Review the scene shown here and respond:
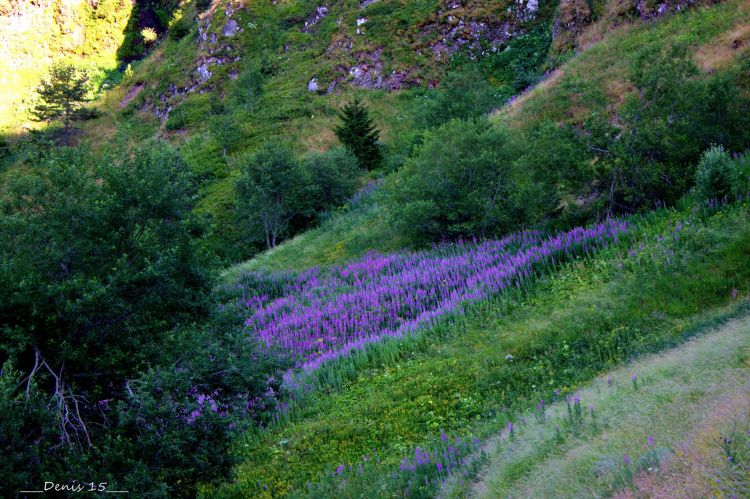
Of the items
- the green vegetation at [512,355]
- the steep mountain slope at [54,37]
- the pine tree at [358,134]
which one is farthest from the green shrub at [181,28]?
the green vegetation at [512,355]

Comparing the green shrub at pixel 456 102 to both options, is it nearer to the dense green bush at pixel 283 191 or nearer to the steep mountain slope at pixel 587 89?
the steep mountain slope at pixel 587 89

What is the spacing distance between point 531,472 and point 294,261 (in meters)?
19.8

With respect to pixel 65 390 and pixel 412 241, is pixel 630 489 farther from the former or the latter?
pixel 412 241

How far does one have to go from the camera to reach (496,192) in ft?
61.5

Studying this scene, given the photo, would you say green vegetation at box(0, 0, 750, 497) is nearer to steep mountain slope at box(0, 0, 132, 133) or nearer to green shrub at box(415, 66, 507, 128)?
green shrub at box(415, 66, 507, 128)

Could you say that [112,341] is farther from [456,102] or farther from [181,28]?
[181,28]

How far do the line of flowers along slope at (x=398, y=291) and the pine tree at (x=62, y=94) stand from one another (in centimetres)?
5068

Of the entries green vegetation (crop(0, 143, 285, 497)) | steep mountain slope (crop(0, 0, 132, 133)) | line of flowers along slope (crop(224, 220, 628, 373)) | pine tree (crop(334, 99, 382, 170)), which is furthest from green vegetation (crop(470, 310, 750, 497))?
steep mountain slope (crop(0, 0, 132, 133))

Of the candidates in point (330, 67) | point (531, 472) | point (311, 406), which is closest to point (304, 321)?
point (311, 406)

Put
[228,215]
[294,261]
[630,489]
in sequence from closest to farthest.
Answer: [630,489] → [294,261] → [228,215]

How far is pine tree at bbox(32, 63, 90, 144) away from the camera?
184 ft

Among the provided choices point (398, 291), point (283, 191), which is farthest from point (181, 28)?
point (398, 291)

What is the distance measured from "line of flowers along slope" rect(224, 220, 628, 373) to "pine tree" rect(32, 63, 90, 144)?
1995 inches

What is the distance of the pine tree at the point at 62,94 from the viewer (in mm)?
56125
